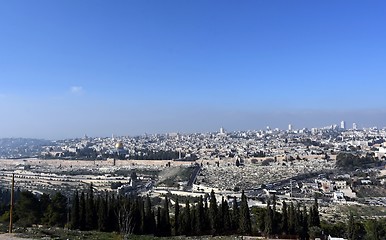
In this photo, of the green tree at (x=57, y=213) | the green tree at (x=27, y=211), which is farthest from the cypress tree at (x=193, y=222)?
the green tree at (x=27, y=211)

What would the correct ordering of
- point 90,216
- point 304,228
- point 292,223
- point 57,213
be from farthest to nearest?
1. point 57,213
2. point 304,228
3. point 292,223
4. point 90,216

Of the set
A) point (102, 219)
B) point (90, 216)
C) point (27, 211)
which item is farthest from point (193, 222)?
point (27, 211)

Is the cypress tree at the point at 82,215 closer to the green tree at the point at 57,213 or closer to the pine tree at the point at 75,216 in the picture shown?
the pine tree at the point at 75,216

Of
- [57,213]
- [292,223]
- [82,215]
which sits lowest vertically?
[292,223]

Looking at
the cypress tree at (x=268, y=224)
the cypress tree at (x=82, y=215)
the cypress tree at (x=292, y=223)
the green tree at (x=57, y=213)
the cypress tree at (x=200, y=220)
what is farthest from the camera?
the green tree at (x=57, y=213)

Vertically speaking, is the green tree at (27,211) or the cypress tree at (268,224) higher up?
the green tree at (27,211)

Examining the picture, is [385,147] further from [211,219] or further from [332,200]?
[211,219]

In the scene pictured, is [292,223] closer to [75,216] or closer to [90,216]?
[90,216]

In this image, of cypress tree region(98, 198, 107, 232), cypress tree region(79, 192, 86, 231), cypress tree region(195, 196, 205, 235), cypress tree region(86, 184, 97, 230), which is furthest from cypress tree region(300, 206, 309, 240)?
cypress tree region(79, 192, 86, 231)

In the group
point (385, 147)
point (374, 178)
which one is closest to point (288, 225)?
point (374, 178)

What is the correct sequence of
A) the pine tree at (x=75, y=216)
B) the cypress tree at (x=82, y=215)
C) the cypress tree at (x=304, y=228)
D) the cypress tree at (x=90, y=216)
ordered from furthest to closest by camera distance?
the cypress tree at (x=304, y=228)
the cypress tree at (x=90, y=216)
the cypress tree at (x=82, y=215)
the pine tree at (x=75, y=216)

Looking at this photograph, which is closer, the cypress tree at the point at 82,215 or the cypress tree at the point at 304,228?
the cypress tree at the point at 82,215
